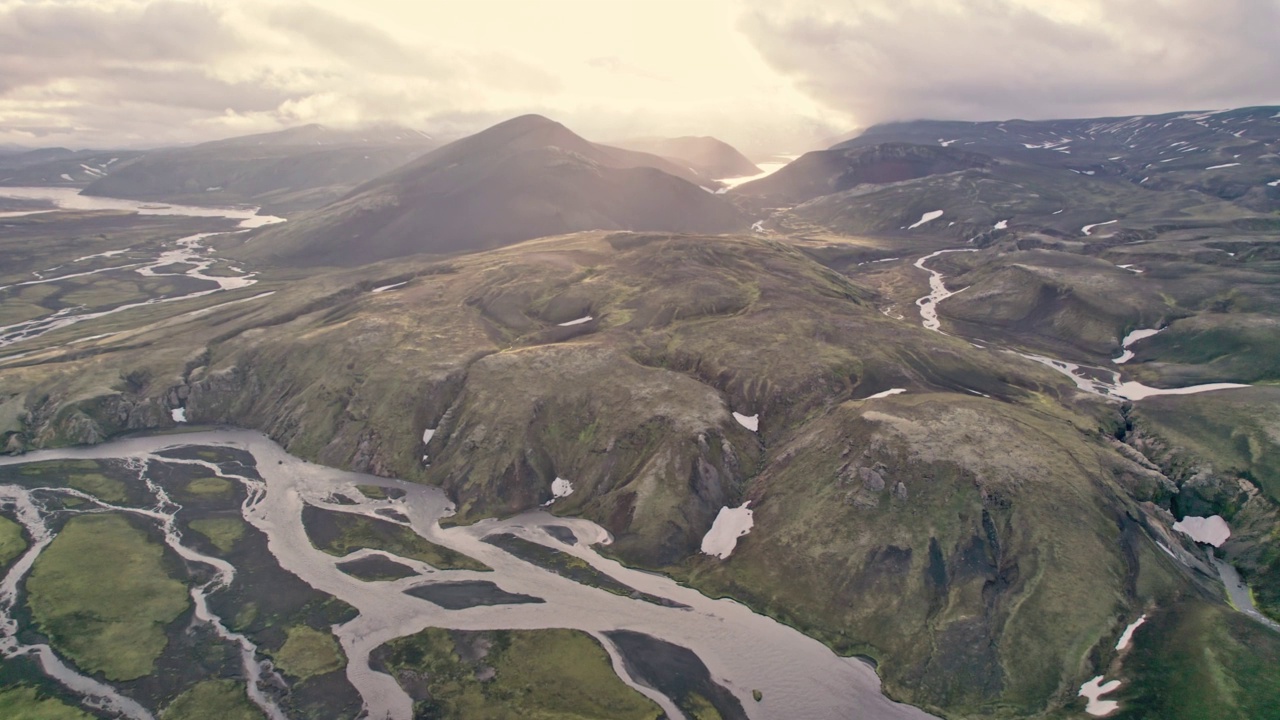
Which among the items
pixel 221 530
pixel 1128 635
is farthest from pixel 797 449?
pixel 221 530

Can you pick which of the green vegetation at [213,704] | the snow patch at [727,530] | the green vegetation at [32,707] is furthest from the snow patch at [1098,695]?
the green vegetation at [32,707]

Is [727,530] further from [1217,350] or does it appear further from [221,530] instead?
[1217,350]

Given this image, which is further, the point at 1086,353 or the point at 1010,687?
the point at 1086,353

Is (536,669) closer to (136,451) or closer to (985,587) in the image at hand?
(985,587)

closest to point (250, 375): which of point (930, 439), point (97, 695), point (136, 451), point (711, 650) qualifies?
point (136, 451)

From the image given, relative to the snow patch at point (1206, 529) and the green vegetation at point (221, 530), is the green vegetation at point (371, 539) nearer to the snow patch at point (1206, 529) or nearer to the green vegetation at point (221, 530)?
the green vegetation at point (221, 530)

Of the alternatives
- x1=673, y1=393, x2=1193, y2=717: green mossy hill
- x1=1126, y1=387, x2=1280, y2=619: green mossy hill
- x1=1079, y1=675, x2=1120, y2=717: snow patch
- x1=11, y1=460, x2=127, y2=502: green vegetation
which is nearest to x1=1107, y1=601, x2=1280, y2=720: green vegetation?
x1=1079, y1=675, x2=1120, y2=717: snow patch
